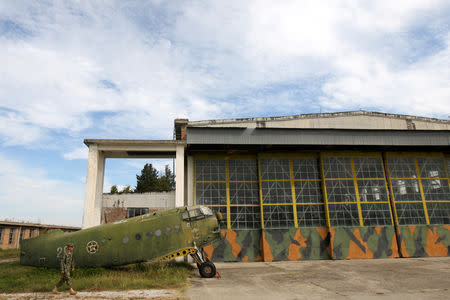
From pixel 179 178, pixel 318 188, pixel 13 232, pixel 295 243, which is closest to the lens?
pixel 179 178

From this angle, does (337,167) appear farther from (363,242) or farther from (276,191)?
(363,242)

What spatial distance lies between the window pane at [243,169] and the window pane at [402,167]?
39.7ft

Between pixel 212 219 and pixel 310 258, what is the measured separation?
36.5 ft

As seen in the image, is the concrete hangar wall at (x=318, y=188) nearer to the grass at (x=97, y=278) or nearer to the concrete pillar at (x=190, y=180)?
the concrete pillar at (x=190, y=180)

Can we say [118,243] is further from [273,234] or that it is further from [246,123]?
[246,123]

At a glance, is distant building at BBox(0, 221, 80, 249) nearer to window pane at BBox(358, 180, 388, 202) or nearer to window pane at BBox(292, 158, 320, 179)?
window pane at BBox(292, 158, 320, 179)

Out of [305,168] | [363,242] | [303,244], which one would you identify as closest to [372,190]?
[363,242]

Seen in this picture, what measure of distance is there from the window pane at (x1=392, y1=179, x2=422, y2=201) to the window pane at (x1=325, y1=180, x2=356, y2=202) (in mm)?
3890

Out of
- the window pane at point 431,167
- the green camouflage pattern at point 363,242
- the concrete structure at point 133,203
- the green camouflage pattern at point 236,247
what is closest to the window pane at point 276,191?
the green camouflage pattern at point 236,247

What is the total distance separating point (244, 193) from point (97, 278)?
1362 centimetres

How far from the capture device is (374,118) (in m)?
27.2

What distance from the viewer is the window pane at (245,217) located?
23.4 metres

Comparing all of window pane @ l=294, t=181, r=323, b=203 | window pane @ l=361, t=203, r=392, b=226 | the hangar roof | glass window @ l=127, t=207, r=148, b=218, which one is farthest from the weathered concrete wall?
window pane @ l=361, t=203, r=392, b=226

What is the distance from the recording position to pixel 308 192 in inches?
955
